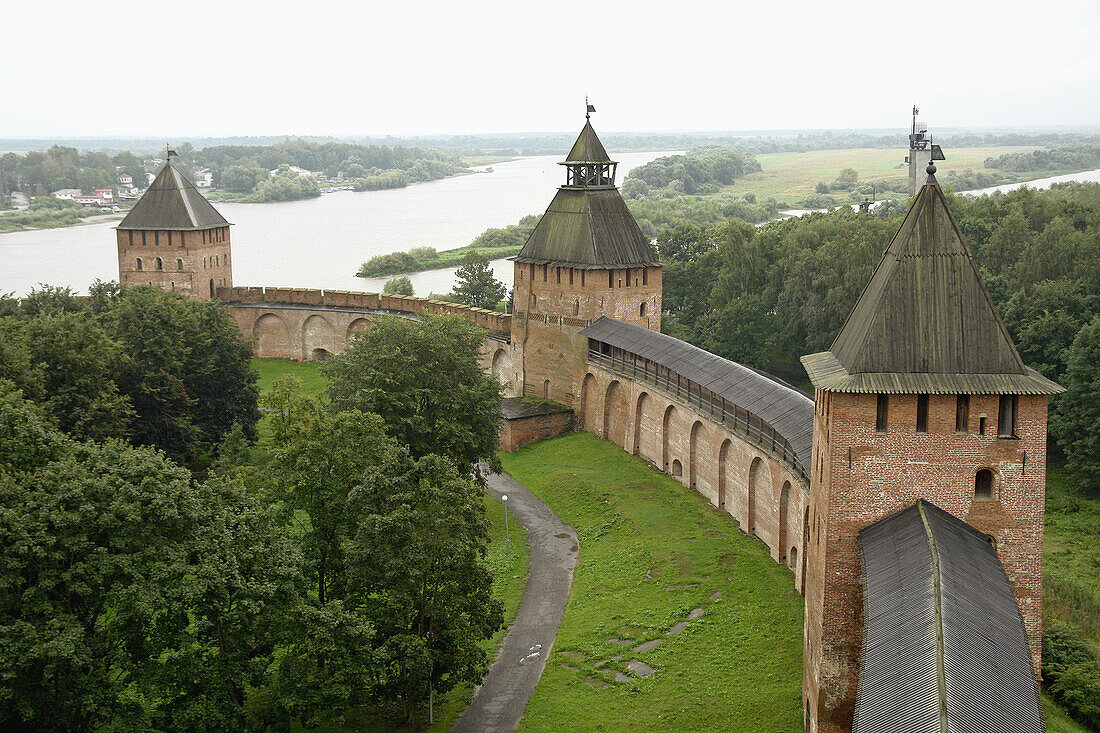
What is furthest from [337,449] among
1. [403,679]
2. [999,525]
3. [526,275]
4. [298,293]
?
[298,293]

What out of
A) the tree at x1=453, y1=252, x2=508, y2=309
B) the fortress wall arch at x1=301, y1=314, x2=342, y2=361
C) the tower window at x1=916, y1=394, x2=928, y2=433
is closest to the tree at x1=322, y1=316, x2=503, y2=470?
the tower window at x1=916, y1=394, x2=928, y2=433

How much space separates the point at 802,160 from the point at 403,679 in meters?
186

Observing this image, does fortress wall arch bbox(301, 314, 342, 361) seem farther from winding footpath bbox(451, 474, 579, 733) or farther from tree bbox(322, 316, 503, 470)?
tree bbox(322, 316, 503, 470)

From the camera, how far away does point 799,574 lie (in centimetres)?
2478

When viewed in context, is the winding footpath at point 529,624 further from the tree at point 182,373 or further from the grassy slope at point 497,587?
the tree at point 182,373

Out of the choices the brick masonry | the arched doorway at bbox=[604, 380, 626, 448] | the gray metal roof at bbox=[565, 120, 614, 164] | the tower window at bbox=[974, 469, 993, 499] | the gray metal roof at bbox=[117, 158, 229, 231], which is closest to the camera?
the tower window at bbox=[974, 469, 993, 499]

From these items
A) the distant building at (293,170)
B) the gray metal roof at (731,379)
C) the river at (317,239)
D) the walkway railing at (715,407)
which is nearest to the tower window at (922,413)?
the gray metal roof at (731,379)

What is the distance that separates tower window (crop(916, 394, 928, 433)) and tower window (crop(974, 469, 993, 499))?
1141mm

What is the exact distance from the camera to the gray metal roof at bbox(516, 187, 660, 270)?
3972cm

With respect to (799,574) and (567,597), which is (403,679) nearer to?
(567,597)

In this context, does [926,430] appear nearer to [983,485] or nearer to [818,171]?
[983,485]

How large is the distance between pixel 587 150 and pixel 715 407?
13.5 meters

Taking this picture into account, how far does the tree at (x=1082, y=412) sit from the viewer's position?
36562 mm

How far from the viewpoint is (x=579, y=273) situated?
3972cm
